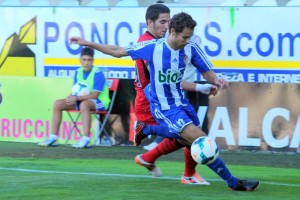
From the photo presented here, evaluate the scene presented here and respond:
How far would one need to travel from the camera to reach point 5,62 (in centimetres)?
1686

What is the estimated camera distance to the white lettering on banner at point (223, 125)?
14.0 meters

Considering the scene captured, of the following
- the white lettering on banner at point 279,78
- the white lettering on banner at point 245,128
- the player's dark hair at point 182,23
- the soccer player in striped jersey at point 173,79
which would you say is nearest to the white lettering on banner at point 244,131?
the white lettering on banner at point 245,128

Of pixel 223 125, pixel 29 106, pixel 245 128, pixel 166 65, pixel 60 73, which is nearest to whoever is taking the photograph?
pixel 166 65

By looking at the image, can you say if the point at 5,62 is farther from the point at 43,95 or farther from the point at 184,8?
the point at 184,8

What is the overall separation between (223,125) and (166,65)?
5140mm

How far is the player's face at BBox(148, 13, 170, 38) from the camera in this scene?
33.1 feet

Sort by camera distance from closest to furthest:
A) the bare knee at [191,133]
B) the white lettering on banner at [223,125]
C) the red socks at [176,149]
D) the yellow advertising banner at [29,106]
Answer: the bare knee at [191,133]
the red socks at [176,149]
the white lettering on banner at [223,125]
the yellow advertising banner at [29,106]

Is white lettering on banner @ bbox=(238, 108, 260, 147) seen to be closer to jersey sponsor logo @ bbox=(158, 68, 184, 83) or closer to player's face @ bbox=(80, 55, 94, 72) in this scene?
player's face @ bbox=(80, 55, 94, 72)

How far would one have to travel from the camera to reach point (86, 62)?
14.7 meters

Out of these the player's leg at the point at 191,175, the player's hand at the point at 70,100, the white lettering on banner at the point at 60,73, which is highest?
the white lettering on banner at the point at 60,73

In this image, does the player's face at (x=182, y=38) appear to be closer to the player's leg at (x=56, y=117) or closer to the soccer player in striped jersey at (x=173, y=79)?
the soccer player in striped jersey at (x=173, y=79)

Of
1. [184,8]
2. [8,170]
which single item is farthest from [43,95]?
[8,170]

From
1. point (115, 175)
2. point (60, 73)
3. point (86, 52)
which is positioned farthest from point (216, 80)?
point (60, 73)

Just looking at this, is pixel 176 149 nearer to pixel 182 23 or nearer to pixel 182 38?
pixel 182 38
